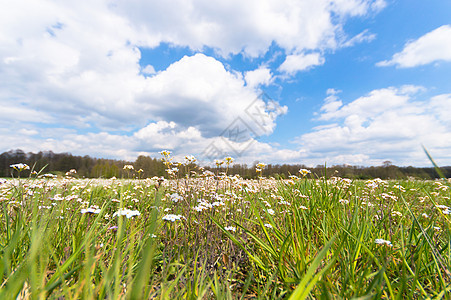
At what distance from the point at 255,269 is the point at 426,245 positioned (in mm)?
1782

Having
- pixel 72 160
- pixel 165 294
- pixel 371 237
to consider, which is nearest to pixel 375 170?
pixel 371 237

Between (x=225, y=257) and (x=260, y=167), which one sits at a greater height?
(x=260, y=167)

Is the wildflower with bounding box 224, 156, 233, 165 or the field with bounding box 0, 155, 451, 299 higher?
the wildflower with bounding box 224, 156, 233, 165

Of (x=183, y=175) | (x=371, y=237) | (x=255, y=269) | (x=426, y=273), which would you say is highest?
(x=183, y=175)

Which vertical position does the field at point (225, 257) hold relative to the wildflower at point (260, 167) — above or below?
below

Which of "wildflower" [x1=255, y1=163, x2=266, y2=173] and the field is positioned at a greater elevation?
"wildflower" [x1=255, y1=163, x2=266, y2=173]

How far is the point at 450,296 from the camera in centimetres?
155

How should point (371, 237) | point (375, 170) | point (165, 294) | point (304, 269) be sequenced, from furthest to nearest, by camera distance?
point (375, 170) → point (371, 237) → point (304, 269) → point (165, 294)

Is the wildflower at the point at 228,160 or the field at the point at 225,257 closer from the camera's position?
the field at the point at 225,257

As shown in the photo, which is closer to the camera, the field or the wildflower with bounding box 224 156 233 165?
the field

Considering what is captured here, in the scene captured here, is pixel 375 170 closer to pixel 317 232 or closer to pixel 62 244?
pixel 317 232

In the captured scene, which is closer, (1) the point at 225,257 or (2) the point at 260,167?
(1) the point at 225,257

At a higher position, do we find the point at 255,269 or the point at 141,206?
the point at 141,206

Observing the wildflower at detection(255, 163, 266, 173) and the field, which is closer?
the field
